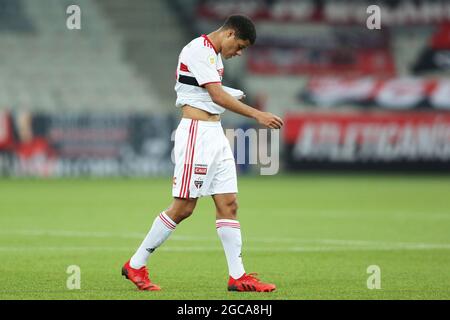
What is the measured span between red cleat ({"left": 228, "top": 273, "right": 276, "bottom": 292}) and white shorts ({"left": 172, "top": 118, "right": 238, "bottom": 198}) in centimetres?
77

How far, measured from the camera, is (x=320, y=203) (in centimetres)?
2133

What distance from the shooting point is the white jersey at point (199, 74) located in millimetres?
9727

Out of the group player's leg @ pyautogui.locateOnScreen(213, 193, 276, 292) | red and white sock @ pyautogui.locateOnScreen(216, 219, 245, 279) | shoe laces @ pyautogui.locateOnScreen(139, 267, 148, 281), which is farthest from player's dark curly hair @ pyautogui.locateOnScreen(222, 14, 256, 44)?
shoe laces @ pyautogui.locateOnScreen(139, 267, 148, 281)

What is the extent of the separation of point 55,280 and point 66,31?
2610 cm

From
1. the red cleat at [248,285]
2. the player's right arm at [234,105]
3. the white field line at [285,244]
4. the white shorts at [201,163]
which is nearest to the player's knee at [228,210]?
the white shorts at [201,163]

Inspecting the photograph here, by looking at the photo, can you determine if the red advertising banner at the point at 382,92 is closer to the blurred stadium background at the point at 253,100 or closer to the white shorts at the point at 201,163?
the blurred stadium background at the point at 253,100

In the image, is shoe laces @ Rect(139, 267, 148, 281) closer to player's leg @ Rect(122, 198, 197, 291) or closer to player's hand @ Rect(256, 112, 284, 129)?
player's leg @ Rect(122, 198, 197, 291)

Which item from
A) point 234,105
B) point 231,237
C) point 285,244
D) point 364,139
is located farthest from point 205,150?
point 364,139

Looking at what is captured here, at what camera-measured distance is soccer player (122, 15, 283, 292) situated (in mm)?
9727

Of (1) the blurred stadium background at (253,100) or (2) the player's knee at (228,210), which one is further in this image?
(1) the blurred stadium background at (253,100)

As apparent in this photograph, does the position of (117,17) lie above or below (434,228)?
above

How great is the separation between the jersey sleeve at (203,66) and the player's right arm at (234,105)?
0.20 feet
